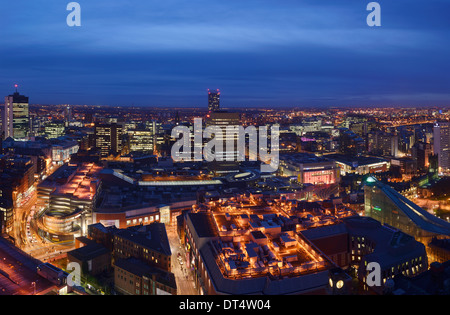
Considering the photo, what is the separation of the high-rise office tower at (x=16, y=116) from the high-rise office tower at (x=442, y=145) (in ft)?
100

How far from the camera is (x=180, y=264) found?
9.17 meters

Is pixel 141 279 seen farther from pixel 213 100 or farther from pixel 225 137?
pixel 213 100

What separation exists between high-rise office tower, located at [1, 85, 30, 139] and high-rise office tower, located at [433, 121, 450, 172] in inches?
1202

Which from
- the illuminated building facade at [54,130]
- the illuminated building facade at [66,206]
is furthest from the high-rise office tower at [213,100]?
the illuminated building facade at [66,206]

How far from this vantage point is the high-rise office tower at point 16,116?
107ft

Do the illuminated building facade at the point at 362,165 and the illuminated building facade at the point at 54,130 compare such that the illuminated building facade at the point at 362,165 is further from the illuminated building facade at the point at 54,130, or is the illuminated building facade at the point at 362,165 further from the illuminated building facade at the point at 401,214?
the illuminated building facade at the point at 54,130

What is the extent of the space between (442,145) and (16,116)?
32.0 m

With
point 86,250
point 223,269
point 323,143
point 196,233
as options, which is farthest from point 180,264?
point 323,143

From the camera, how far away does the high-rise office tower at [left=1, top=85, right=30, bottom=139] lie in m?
32.5

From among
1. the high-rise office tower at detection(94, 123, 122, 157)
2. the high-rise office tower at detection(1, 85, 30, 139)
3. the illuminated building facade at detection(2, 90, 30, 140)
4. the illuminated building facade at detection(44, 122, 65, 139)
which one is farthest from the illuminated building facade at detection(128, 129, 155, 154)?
the illuminated building facade at detection(44, 122, 65, 139)

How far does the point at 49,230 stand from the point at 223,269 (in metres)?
7.23

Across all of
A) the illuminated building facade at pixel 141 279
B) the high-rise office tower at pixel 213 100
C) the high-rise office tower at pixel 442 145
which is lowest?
the illuminated building facade at pixel 141 279

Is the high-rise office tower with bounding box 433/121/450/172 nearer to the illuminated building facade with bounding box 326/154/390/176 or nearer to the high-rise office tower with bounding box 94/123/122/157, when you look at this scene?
the illuminated building facade with bounding box 326/154/390/176
